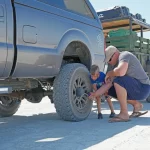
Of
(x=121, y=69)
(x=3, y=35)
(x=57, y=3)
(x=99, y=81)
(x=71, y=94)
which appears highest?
(x=57, y=3)

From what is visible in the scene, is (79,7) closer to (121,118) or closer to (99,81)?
(99,81)

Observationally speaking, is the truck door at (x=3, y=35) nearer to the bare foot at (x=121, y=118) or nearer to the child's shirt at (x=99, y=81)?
the bare foot at (x=121, y=118)

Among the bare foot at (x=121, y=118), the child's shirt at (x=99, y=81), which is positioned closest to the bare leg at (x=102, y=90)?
the child's shirt at (x=99, y=81)

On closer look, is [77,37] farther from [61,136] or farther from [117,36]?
[117,36]

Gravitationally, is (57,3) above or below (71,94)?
above

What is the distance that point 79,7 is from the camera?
4.98 metres

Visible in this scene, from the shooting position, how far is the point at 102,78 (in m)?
4.86

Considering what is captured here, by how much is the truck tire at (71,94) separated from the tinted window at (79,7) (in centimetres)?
81

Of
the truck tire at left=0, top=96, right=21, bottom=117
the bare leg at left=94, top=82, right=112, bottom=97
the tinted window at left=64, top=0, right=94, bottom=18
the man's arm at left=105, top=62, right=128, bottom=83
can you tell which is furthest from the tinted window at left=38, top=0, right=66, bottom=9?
the truck tire at left=0, top=96, right=21, bottom=117

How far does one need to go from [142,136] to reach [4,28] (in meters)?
1.69

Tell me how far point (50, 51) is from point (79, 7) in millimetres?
1270

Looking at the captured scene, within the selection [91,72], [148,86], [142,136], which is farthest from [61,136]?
[148,86]

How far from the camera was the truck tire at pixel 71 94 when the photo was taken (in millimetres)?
4316

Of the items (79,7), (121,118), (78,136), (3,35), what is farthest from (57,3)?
(78,136)
